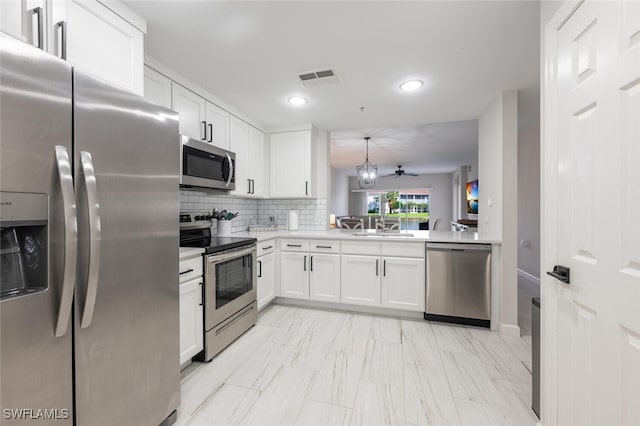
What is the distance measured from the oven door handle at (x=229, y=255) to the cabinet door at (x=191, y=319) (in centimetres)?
17

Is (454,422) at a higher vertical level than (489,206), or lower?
lower

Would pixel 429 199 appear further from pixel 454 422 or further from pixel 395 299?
pixel 454 422

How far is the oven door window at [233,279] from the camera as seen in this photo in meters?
2.17

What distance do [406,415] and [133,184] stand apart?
74.1 inches

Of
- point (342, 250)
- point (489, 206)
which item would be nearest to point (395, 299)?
point (342, 250)

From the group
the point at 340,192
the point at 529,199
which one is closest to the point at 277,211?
the point at 529,199

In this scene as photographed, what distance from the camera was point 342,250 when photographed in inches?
123

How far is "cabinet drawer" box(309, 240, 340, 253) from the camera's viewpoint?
314cm

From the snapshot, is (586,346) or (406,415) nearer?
(586,346)

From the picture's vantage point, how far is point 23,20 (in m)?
1.08

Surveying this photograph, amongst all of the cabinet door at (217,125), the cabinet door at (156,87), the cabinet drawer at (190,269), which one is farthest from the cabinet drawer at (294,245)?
the cabinet door at (156,87)

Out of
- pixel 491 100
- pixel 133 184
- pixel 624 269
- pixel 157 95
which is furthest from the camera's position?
pixel 491 100

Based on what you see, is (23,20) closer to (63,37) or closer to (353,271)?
(63,37)

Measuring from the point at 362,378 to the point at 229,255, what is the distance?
139cm
